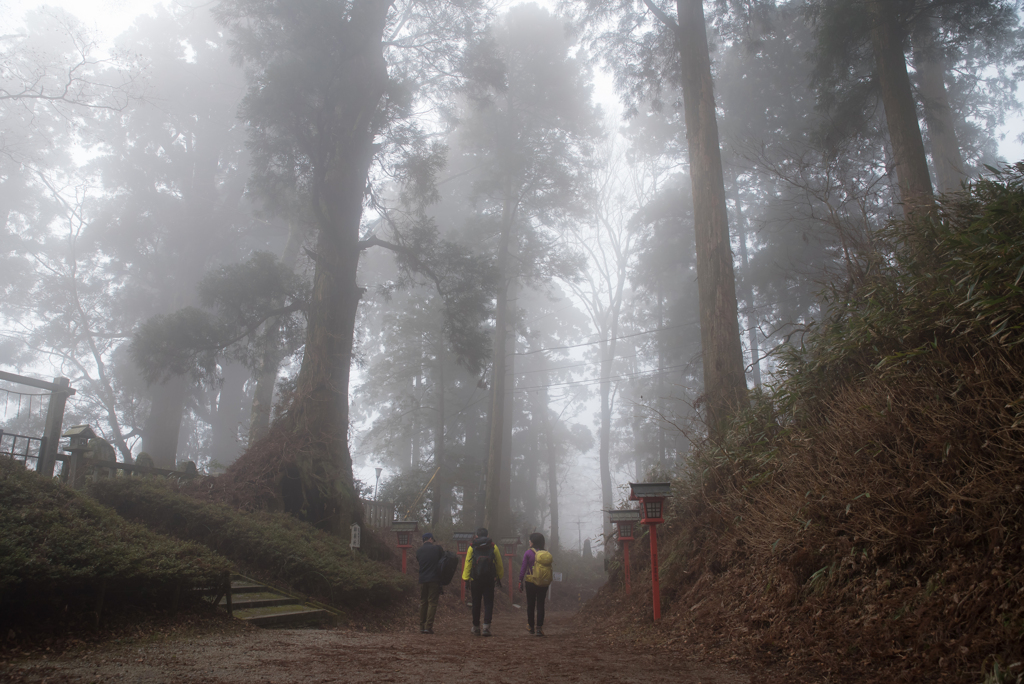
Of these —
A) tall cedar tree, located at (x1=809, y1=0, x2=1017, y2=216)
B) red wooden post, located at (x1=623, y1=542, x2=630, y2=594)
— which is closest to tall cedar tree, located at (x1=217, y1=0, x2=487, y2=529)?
red wooden post, located at (x1=623, y1=542, x2=630, y2=594)

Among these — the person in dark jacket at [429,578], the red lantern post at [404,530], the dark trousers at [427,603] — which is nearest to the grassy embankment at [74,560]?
the person in dark jacket at [429,578]

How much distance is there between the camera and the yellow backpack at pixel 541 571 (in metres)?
7.79

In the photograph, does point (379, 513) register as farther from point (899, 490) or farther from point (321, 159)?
point (899, 490)

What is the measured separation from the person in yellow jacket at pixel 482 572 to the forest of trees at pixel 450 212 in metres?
3.43

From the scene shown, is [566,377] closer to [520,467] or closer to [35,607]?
[520,467]

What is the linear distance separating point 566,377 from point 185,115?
27.2m

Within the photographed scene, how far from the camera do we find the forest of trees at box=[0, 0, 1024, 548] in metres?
10.1

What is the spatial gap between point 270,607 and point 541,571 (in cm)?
384

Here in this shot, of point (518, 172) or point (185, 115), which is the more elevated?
point (185, 115)

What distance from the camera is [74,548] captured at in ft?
17.3

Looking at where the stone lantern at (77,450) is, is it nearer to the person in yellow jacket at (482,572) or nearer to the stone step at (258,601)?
the stone step at (258,601)

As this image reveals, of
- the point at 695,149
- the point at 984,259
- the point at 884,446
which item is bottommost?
the point at 884,446

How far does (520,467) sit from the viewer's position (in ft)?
106

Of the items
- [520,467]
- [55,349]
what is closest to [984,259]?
[520,467]
